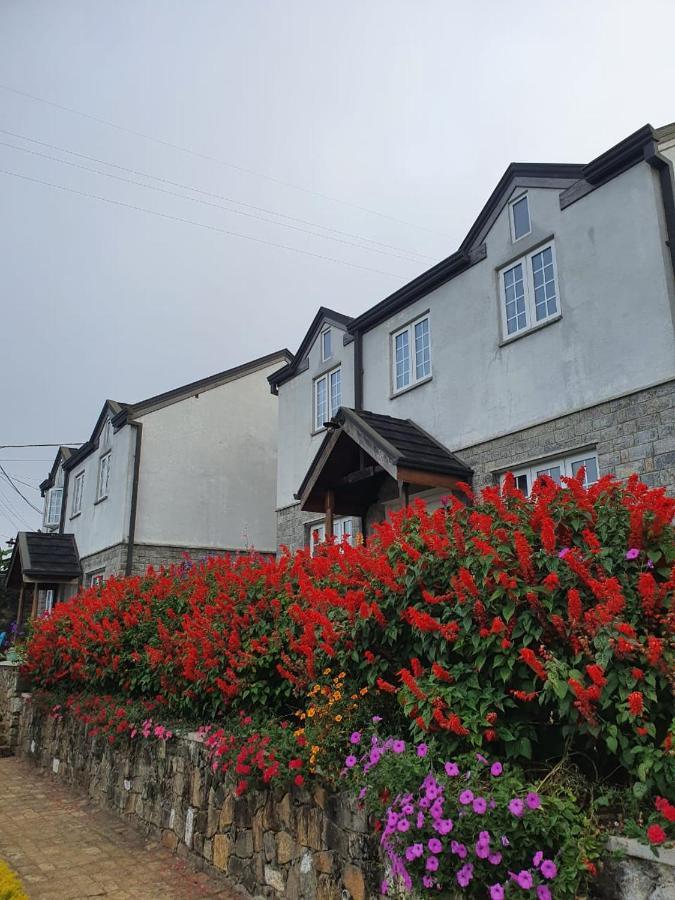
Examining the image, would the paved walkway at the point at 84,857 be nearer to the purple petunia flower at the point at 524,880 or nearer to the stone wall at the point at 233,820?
the stone wall at the point at 233,820

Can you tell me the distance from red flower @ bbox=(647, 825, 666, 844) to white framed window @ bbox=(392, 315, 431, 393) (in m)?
9.35

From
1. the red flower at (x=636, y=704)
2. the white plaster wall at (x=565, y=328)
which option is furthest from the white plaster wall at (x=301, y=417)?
the red flower at (x=636, y=704)

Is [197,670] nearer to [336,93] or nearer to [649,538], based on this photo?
[649,538]

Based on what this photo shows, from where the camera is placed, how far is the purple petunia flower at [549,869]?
2.78m

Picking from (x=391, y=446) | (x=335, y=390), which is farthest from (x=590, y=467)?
(x=335, y=390)

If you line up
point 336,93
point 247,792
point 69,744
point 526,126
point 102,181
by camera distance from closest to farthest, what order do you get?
point 247,792, point 69,744, point 336,93, point 526,126, point 102,181

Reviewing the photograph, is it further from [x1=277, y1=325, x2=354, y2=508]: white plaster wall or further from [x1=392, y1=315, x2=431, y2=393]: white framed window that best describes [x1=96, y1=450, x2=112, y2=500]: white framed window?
[x1=392, y1=315, x2=431, y2=393]: white framed window

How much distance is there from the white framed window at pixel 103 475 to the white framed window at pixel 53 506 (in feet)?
20.6

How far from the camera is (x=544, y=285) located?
9.95 metres

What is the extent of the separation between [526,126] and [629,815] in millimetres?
10549

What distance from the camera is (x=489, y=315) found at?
1073 cm

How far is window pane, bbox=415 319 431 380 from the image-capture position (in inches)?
468

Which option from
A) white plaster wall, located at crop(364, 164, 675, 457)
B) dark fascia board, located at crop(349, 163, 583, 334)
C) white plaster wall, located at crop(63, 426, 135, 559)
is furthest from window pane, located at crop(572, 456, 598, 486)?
white plaster wall, located at crop(63, 426, 135, 559)

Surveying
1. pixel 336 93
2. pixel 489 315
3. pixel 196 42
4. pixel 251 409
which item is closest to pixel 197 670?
pixel 489 315
